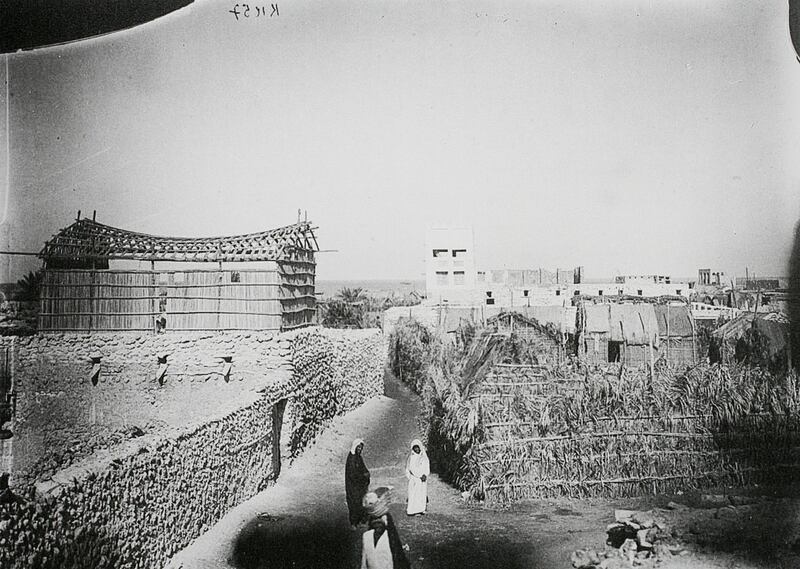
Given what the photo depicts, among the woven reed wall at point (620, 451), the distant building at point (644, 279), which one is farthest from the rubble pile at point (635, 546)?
the distant building at point (644, 279)

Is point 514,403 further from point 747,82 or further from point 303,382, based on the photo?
point 747,82

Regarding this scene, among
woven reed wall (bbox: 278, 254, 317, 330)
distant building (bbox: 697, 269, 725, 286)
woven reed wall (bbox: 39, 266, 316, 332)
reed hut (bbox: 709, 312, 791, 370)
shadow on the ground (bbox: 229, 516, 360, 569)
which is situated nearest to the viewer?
shadow on the ground (bbox: 229, 516, 360, 569)

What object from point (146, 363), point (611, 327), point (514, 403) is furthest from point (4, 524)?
point (611, 327)

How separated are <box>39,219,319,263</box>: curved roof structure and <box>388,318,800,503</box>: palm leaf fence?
2.15m

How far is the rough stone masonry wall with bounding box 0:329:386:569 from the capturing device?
9.92ft

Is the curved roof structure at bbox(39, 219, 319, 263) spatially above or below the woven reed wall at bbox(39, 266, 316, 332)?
above

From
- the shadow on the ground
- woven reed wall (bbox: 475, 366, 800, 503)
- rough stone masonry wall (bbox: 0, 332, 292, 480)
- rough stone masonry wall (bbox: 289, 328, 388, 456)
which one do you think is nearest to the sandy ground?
the shadow on the ground

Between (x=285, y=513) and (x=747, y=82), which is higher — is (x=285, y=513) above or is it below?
below

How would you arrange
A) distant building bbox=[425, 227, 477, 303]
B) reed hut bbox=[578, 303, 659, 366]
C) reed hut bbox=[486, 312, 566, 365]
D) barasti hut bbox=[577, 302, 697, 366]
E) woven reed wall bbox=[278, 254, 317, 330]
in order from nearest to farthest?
1. distant building bbox=[425, 227, 477, 303]
2. woven reed wall bbox=[278, 254, 317, 330]
3. reed hut bbox=[486, 312, 566, 365]
4. barasti hut bbox=[577, 302, 697, 366]
5. reed hut bbox=[578, 303, 659, 366]

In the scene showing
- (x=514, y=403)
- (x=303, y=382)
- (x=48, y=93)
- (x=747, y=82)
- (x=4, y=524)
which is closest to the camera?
(x=4, y=524)

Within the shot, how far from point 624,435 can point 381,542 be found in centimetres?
234

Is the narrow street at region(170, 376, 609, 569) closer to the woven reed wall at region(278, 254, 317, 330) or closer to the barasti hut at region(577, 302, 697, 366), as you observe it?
the woven reed wall at region(278, 254, 317, 330)

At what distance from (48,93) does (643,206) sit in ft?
15.8

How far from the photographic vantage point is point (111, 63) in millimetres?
4258
